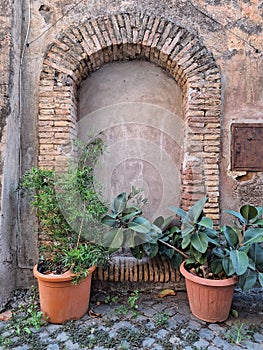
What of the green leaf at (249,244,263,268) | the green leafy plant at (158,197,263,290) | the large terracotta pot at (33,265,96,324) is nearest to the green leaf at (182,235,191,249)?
the green leafy plant at (158,197,263,290)

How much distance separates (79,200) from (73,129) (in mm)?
1082

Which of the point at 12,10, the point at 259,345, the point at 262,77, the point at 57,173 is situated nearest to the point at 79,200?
the point at 57,173

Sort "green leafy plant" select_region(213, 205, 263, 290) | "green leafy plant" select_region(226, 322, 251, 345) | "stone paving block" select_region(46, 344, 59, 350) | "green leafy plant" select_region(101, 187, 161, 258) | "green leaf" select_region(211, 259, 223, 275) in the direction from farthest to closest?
"green leafy plant" select_region(101, 187, 161, 258), "green leaf" select_region(211, 259, 223, 275), "green leafy plant" select_region(213, 205, 263, 290), "green leafy plant" select_region(226, 322, 251, 345), "stone paving block" select_region(46, 344, 59, 350)

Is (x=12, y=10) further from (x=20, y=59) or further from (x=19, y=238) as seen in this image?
(x=19, y=238)

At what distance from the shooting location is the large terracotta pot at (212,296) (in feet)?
8.98

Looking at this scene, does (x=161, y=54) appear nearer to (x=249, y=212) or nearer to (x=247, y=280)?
(x=249, y=212)

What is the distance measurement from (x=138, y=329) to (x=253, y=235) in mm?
1443

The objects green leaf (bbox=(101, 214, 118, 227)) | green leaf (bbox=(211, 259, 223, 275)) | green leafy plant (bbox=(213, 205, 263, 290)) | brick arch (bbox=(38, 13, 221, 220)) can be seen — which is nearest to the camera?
green leafy plant (bbox=(213, 205, 263, 290))

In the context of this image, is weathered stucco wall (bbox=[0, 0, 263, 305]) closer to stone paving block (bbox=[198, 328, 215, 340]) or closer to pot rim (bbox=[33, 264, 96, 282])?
pot rim (bbox=[33, 264, 96, 282])

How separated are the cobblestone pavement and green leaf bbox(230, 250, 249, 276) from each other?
1.94 feet

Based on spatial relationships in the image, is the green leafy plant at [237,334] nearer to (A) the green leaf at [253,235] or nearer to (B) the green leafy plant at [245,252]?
(B) the green leafy plant at [245,252]

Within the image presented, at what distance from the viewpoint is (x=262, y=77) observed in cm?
353

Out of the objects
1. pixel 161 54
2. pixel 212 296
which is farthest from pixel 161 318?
pixel 161 54

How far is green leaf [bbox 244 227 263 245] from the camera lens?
2740 mm
